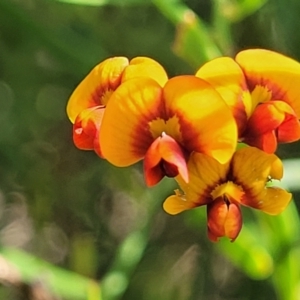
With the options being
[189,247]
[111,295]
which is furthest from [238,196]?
[189,247]

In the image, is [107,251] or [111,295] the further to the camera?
[107,251]

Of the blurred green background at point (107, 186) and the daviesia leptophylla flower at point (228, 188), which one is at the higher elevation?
the daviesia leptophylla flower at point (228, 188)

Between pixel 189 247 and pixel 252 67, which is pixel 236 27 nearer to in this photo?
pixel 189 247

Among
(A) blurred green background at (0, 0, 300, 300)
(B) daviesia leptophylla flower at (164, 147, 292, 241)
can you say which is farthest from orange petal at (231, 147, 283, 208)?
(A) blurred green background at (0, 0, 300, 300)

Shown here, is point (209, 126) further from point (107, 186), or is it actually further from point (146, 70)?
point (107, 186)

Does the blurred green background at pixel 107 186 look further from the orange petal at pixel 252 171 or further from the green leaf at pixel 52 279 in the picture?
the orange petal at pixel 252 171

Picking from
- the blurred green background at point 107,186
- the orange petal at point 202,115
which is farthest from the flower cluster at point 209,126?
the blurred green background at point 107,186
